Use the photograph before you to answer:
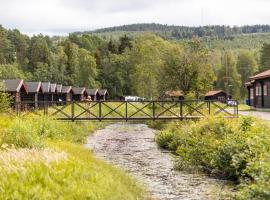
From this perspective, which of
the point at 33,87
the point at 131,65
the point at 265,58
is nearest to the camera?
the point at 33,87

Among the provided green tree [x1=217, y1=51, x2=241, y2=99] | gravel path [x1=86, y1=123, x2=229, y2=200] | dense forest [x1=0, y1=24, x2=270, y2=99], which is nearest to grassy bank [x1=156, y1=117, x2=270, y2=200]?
gravel path [x1=86, y1=123, x2=229, y2=200]

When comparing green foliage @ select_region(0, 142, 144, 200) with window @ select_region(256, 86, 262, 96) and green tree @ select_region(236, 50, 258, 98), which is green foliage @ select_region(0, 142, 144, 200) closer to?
window @ select_region(256, 86, 262, 96)

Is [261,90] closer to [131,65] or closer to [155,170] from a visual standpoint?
[155,170]

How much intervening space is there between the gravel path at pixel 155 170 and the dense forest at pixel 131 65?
69.8 ft

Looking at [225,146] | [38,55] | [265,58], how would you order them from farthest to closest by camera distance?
1. [38,55]
2. [265,58]
3. [225,146]

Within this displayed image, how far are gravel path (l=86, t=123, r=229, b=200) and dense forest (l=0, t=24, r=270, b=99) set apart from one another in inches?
838

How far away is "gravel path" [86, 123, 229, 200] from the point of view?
13.1 m

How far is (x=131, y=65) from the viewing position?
9069 cm

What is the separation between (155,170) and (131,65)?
7419 cm

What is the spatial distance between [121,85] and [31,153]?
89150 millimetres

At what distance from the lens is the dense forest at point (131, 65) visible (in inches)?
1911

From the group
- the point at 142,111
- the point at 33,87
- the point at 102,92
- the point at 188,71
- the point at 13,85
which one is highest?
the point at 188,71

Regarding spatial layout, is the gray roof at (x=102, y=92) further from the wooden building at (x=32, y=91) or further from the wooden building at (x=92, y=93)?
the wooden building at (x=32, y=91)

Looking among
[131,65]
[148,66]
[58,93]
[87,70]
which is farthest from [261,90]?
[87,70]
